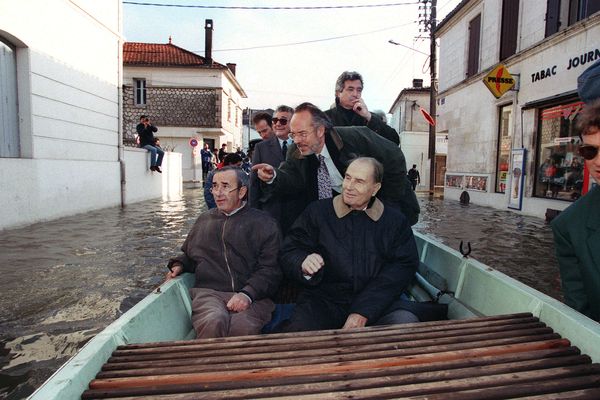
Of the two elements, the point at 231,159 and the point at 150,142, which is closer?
the point at 231,159

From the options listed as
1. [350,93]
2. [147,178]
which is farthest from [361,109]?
[147,178]

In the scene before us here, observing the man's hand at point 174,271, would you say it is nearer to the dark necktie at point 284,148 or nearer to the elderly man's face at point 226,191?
the elderly man's face at point 226,191

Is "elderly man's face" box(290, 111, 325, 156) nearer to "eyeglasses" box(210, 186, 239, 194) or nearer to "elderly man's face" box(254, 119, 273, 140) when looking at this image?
"eyeglasses" box(210, 186, 239, 194)

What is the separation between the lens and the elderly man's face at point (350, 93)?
424cm

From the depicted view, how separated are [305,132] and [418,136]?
26.5 metres

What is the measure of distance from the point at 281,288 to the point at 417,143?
26.0 meters

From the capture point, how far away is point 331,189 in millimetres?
3619

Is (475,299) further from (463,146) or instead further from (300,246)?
(463,146)

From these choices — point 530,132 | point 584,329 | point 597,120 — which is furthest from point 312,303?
point 530,132

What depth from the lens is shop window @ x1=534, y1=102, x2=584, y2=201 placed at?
1089 cm

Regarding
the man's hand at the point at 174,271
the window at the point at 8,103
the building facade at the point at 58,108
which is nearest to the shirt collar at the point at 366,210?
the man's hand at the point at 174,271

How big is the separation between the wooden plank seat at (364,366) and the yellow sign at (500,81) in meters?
12.5

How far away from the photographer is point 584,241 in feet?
6.92

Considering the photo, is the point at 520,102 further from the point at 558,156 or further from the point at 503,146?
the point at 558,156
